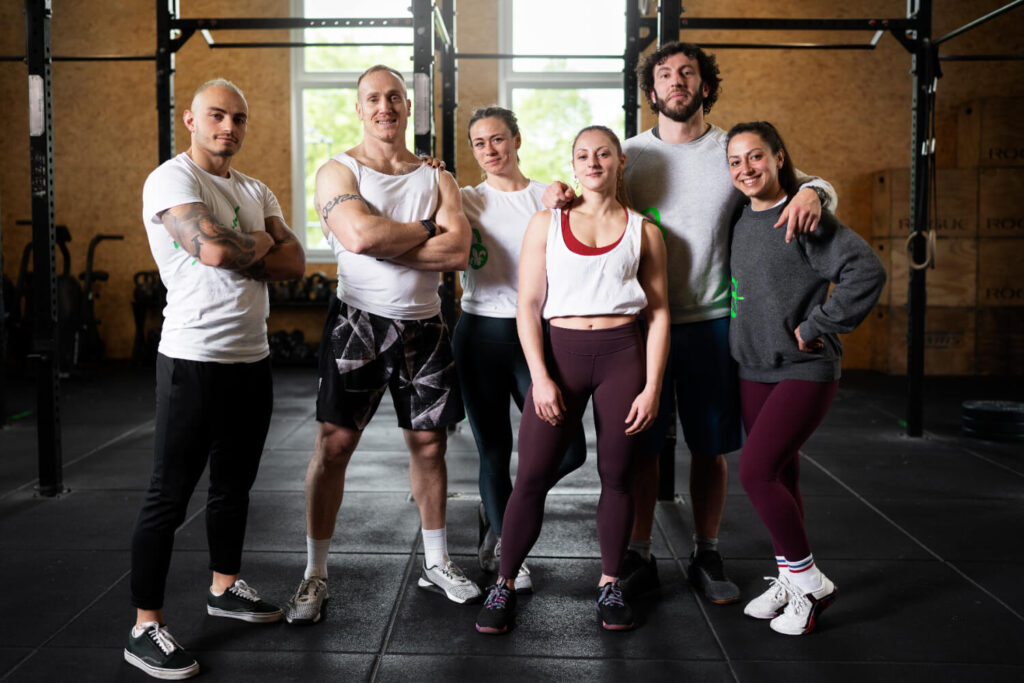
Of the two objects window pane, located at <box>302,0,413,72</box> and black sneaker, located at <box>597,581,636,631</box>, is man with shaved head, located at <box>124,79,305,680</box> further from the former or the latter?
window pane, located at <box>302,0,413,72</box>

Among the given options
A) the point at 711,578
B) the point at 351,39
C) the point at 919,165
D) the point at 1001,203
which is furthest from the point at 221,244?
the point at 1001,203

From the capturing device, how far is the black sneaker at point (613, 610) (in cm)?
216

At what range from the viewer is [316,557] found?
226 centimetres

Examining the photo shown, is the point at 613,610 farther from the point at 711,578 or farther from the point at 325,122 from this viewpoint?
the point at 325,122

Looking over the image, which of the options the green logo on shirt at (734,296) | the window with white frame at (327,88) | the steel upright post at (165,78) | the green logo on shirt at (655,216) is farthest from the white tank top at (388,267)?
the window with white frame at (327,88)

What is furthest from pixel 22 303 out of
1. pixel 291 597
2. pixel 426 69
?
pixel 291 597

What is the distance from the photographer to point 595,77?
763cm

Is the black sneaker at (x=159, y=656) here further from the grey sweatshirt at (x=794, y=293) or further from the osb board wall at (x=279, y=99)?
the osb board wall at (x=279, y=99)

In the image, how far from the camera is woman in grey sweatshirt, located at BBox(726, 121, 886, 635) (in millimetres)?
2023

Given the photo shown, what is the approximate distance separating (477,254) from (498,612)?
93cm

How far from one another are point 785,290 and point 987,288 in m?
5.56

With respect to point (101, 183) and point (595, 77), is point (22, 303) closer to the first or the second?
point (101, 183)

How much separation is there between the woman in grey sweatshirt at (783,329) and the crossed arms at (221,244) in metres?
1.14

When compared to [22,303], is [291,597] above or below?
below
